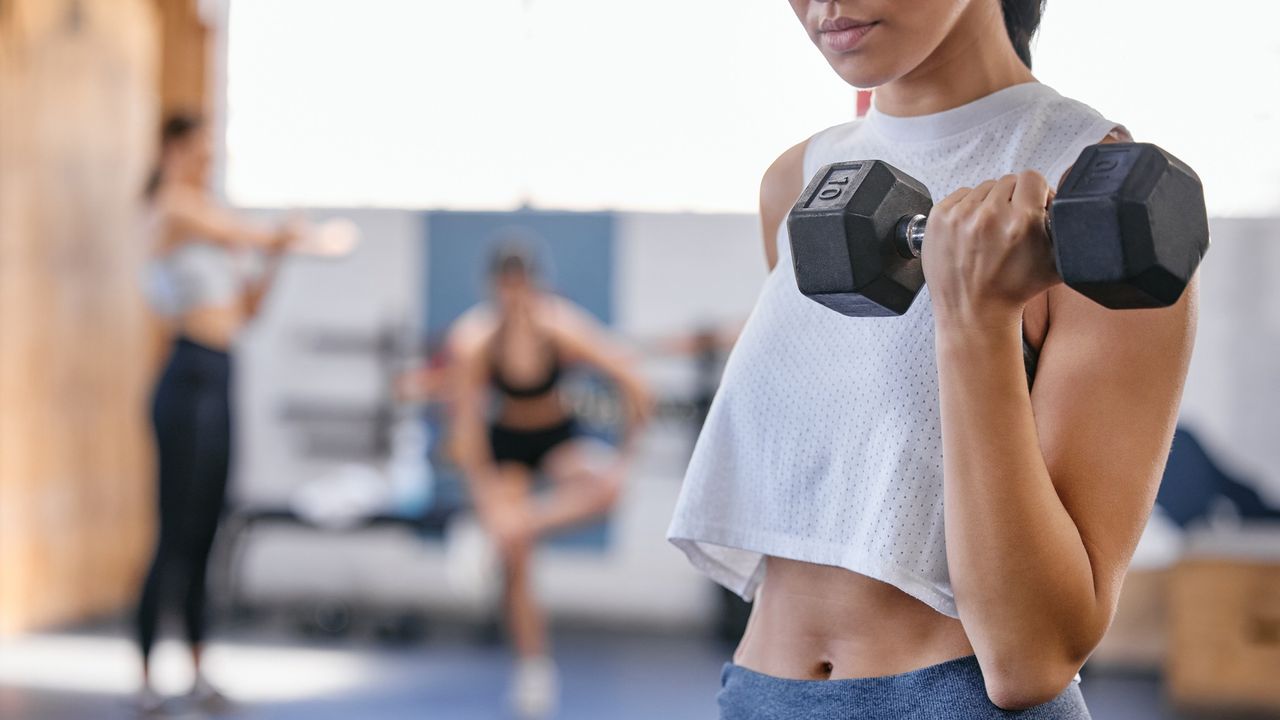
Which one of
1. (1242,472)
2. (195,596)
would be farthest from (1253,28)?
(195,596)

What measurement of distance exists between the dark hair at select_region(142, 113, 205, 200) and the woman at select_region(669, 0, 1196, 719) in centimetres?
301

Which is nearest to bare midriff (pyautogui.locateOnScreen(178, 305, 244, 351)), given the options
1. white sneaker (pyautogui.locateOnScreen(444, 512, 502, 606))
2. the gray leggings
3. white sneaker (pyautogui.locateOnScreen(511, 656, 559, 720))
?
white sneaker (pyautogui.locateOnScreen(511, 656, 559, 720))

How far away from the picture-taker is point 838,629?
28.9 inches

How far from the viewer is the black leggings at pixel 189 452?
330 cm

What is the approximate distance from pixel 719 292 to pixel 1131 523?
172 inches

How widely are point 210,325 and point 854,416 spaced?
296 cm

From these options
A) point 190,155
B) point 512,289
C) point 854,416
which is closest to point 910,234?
point 854,416

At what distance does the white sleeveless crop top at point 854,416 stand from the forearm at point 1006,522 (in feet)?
0.20

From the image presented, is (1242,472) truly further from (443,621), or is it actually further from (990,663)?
(990,663)

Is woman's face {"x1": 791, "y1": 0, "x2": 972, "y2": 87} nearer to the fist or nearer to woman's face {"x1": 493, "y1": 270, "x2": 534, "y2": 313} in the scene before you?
the fist

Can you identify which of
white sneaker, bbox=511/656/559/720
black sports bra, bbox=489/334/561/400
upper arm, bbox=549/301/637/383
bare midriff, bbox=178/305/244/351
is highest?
bare midriff, bbox=178/305/244/351

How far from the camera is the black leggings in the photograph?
3299 millimetres

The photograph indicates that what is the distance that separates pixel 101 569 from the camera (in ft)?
17.1

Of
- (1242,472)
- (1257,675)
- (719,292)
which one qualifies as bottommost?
(1257,675)
